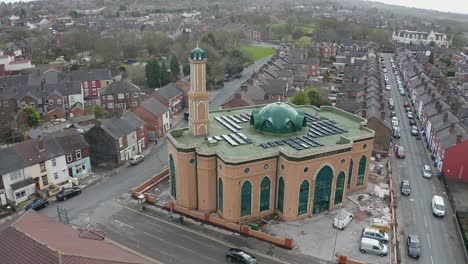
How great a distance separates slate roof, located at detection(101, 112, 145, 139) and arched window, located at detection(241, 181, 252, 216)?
22.7 m

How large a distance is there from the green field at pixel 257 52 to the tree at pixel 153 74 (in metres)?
52.0

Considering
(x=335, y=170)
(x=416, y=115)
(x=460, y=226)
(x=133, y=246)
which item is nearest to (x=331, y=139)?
(x=335, y=170)

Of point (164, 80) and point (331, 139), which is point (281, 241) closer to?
point (331, 139)

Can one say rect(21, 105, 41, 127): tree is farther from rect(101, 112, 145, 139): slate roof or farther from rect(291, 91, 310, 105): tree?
rect(291, 91, 310, 105): tree

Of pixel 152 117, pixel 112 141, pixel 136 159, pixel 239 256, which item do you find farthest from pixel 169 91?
pixel 239 256

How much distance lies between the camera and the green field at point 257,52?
5458 inches

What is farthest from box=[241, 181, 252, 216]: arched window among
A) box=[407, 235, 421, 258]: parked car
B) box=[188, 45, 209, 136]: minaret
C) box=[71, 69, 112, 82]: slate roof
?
box=[71, 69, 112, 82]: slate roof

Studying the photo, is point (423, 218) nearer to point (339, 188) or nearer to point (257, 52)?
point (339, 188)

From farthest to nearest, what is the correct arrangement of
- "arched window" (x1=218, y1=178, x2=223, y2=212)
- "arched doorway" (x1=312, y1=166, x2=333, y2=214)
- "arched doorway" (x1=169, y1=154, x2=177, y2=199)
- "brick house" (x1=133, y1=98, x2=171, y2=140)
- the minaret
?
1. "brick house" (x1=133, y1=98, x2=171, y2=140)
2. "arched doorway" (x1=169, y1=154, x2=177, y2=199)
3. the minaret
4. "arched doorway" (x1=312, y1=166, x2=333, y2=214)
5. "arched window" (x1=218, y1=178, x2=223, y2=212)

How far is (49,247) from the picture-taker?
21.3m

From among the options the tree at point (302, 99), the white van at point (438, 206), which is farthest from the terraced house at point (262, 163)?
the tree at point (302, 99)

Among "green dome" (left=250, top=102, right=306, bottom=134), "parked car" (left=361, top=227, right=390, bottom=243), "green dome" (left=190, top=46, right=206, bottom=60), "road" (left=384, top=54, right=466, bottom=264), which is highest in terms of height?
"green dome" (left=190, top=46, right=206, bottom=60)

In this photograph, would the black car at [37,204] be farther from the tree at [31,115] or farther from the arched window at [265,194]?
the tree at [31,115]

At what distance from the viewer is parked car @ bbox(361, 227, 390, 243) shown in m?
37.6
